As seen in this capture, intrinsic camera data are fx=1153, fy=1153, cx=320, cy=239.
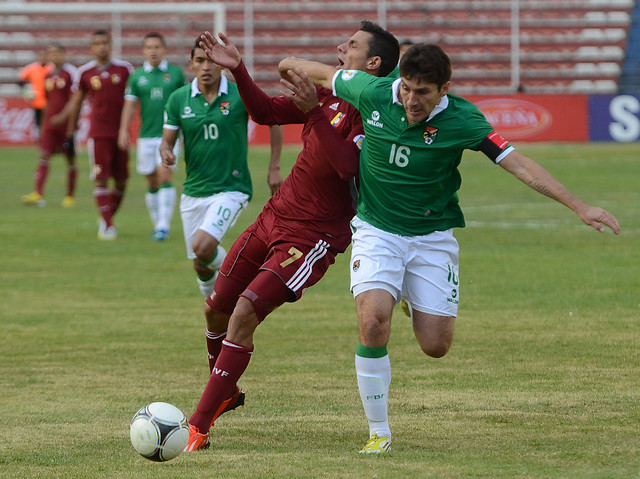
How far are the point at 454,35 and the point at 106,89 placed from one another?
23.0 metres

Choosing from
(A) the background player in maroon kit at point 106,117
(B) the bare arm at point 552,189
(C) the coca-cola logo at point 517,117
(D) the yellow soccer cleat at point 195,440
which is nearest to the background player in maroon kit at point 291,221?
(D) the yellow soccer cleat at point 195,440

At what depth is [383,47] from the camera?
6.37m

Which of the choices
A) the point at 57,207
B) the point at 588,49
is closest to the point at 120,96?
the point at 57,207

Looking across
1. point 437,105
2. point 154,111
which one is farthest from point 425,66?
point 154,111

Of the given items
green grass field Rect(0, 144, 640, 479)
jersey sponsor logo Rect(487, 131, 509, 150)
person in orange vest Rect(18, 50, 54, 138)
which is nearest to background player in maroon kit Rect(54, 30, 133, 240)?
green grass field Rect(0, 144, 640, 479)

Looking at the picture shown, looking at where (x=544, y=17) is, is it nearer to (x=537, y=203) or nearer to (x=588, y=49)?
(x=588, y=49)

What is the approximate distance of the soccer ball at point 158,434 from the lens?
5.36 m

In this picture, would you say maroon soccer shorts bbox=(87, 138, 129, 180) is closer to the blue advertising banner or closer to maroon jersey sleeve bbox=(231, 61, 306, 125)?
maroon jersey sleeve bbox=(231, 61, 306, 125)

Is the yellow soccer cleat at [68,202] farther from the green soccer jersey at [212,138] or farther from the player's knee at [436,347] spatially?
the player's knee at [436,347]

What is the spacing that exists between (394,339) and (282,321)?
4.23 ft

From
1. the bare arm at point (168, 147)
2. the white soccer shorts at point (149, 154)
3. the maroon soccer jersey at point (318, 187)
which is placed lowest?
the white soccer shorts at point (149, 154)

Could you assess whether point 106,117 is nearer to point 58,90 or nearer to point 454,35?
point 58,90

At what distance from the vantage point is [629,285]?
36.0 feet

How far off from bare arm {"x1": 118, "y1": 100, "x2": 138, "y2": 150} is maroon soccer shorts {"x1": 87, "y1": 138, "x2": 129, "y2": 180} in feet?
2.17
